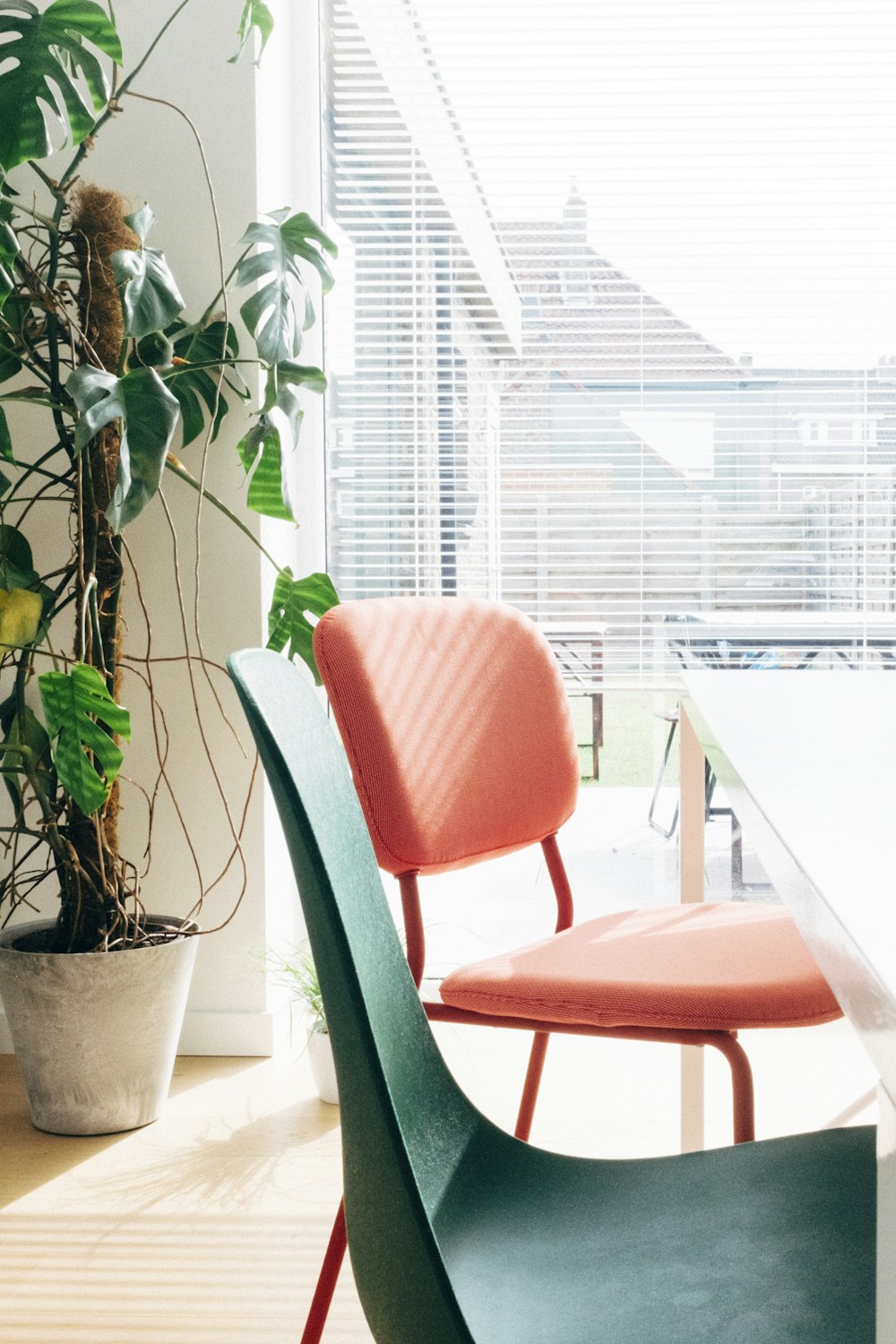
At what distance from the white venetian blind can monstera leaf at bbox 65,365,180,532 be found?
3.10 feet

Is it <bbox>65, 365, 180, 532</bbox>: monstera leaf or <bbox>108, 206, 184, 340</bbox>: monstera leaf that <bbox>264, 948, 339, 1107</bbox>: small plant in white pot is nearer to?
<bbox>65, 365, 180, 532</bbox>: monstera leaf

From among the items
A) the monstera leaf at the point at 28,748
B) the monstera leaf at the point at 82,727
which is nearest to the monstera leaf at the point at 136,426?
the monstera leaf at the point at 82,727


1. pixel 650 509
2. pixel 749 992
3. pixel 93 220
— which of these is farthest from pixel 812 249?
pixel 749 992

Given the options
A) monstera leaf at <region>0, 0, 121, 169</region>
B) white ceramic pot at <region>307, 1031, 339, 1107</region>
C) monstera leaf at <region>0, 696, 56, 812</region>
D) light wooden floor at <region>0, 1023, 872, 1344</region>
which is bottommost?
light wooden floor at <region>0, 1023, 872, 1344</region>

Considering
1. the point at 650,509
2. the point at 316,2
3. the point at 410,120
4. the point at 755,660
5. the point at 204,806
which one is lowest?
the point at 204,806

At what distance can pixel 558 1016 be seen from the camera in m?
1.25

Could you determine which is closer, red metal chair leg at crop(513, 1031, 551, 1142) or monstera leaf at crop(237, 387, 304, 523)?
red metal chair leg at crop(513, 1031, 551, 1142)

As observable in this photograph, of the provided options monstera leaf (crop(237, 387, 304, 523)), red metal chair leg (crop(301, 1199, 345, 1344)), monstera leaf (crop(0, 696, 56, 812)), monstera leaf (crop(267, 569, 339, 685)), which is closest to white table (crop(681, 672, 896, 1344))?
red metal chair leg (crop(301, 1199, 345, 1344))

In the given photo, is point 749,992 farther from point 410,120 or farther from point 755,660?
point 410,120

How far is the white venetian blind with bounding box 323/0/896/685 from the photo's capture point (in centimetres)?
262

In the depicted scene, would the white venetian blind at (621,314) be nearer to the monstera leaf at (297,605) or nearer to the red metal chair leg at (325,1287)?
the monstera leaf at (297,605)

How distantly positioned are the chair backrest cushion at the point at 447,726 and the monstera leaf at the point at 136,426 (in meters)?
0.50

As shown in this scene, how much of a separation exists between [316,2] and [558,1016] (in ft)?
7.61

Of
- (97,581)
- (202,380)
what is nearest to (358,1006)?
(97,581)
